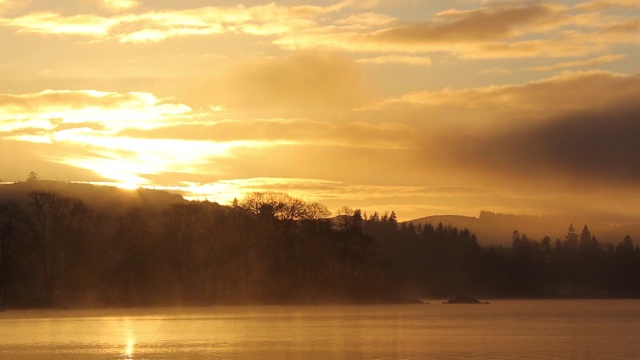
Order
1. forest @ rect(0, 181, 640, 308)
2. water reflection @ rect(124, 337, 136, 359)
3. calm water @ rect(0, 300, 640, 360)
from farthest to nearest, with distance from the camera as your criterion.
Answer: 1. forest @ rect(0, 181, 640, 308)
2. water reflection @ rect(124, 337, 136, 359)
3. calm water @ rect(0, 300, 640, 360)

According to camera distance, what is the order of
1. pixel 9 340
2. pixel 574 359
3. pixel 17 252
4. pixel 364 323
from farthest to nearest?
pixel 17 252 < pixel 364 323 < pixel 9 340 < pixel 574 359

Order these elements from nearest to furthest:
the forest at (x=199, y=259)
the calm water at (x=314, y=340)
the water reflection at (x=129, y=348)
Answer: the calm water at (x=314, y=340)
the water reflection at (x=129, y=348)
the forest at (x=199, y=259)

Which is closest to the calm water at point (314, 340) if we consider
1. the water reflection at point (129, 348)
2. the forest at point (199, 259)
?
the water reflection at point (129, 348)

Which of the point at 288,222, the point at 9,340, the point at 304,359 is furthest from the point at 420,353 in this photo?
the point at 288,222

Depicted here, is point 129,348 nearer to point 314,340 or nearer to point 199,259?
point 314,340

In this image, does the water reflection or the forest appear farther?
the forest

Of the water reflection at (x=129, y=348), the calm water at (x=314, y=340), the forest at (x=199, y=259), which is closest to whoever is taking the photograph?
the calm water at (x=314, y=340)

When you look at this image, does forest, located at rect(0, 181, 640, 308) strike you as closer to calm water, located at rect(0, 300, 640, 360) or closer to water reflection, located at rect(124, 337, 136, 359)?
calm water, located at rect(0, 300, 640, 360)

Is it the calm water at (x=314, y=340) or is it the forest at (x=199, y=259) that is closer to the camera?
the calm water at (x=314, y=340)

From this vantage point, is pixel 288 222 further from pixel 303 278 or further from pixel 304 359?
pixel 304 359

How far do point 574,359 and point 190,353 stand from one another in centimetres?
1815

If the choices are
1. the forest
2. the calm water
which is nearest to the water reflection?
the calm water

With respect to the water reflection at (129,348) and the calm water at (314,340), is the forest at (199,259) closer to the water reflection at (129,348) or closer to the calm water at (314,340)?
the calm water at (314,340)

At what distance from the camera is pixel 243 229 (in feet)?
420
